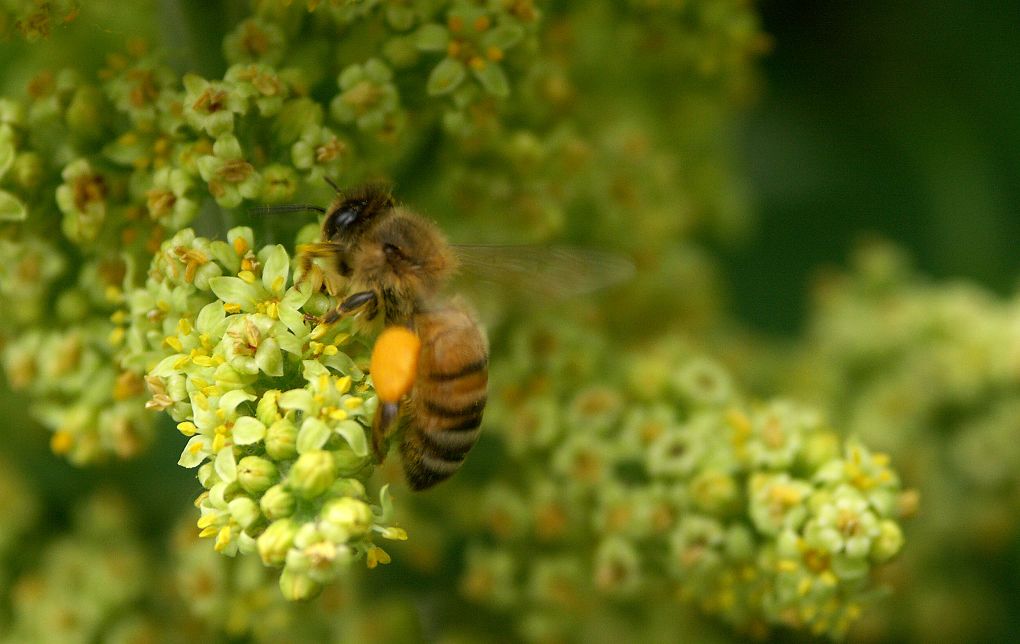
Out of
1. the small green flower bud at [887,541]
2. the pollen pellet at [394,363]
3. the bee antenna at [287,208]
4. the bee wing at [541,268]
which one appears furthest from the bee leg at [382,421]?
the small green flower bud at [887,541]

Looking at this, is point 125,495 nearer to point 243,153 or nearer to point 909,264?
point 243,153

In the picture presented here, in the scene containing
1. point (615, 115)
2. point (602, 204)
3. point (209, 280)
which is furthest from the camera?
point (615, 115)

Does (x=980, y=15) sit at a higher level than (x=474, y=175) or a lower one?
higher

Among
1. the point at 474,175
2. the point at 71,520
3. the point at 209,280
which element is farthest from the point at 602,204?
the point at 71,520

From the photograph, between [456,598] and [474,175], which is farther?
[456,598]

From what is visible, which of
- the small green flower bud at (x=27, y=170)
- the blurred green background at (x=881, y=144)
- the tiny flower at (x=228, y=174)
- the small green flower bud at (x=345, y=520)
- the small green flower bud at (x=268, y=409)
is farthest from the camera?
the blurred green background at (x=881, y=144)

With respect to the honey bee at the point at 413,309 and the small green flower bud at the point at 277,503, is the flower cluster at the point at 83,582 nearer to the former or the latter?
the honey bee at the point at 413,309

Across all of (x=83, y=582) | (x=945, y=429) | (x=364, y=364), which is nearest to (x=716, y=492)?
(x=364, y=364)
